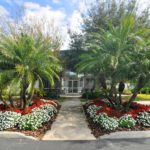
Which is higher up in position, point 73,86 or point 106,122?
point 73,86

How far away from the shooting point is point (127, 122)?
44.8 ft

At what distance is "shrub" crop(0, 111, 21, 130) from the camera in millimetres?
13740

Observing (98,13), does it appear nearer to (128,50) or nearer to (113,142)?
(128,50)

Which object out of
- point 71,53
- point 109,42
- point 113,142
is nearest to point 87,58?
point 109,42

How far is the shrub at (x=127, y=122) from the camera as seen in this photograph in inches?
535

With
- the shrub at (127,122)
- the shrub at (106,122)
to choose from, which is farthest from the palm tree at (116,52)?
the shrub at (127,122)

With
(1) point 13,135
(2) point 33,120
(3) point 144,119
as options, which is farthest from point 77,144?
(3) point 144,119

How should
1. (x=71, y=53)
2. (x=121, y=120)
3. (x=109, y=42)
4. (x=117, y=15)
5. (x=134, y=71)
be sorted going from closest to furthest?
(x=121, y=120), (x=134, y=71), (x=109, y=42), (x=117, y=15), (x=71, y=53)

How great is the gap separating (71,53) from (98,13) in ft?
15.9

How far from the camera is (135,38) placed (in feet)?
51.6

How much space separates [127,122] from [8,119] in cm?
543

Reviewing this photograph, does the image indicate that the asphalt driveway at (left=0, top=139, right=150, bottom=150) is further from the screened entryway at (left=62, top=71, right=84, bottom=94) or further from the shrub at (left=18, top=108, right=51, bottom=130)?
the screened entryway at (left=62, top=71, right=84, bottom=94)

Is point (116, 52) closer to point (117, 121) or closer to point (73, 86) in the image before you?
point (117, 121)

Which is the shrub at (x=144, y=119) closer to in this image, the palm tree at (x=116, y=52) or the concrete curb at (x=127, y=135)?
the concrete curb at (x=127, y=135)
